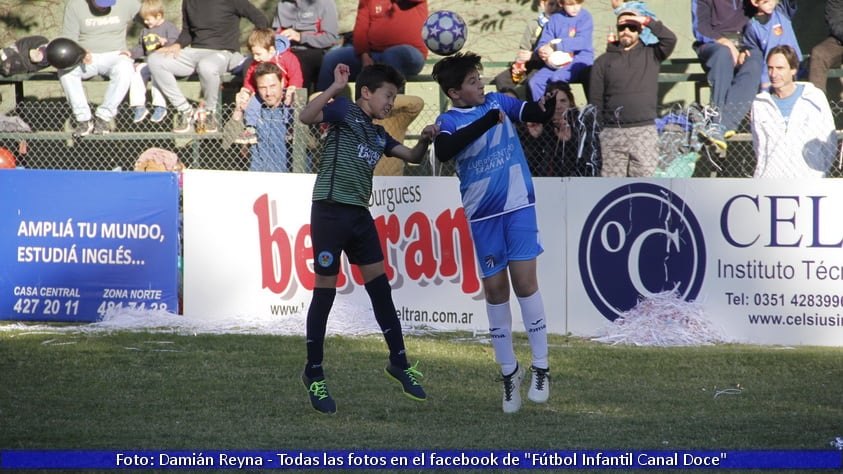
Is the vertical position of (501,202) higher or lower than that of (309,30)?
lower

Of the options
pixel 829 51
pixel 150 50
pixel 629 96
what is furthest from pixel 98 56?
pixel 829 51

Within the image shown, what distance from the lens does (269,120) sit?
11367 mm

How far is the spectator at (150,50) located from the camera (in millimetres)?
13002

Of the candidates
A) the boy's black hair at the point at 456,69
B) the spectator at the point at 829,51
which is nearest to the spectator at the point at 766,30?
A: the spectator at the point at 829,51

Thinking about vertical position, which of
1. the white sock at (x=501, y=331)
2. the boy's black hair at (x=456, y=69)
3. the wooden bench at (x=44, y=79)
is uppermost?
the wooden bench at (x=44, y=79)

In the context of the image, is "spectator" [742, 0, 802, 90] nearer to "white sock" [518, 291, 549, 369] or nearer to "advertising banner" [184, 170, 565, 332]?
"advertising banner" [184, 170, 565, 332]

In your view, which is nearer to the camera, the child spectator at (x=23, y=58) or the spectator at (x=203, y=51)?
the spectator at (x=203, y=51)

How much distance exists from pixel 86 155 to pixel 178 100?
1680 mm

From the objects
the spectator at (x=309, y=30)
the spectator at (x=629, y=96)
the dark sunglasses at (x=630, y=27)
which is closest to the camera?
the spectator at (x=629, y=96)

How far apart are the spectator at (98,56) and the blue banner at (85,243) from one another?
5.98ft

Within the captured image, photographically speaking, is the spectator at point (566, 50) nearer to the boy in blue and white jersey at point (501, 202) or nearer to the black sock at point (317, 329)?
the boy in blue and white jersey at point (501, 202)

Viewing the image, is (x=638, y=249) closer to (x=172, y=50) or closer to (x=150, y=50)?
(x=172, y=50)

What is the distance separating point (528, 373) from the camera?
26.8ft

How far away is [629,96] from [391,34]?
303 centimetres
